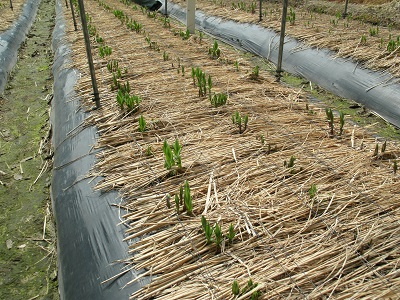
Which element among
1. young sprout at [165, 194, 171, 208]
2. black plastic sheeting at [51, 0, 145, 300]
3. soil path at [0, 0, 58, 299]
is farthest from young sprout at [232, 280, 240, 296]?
soil path at [0, 0, 58, 299]

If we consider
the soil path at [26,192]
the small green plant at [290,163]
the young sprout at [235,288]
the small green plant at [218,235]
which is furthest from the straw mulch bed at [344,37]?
the soil path at [26,192]

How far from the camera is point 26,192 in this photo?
339 cm

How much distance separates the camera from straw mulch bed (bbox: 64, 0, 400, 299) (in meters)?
1.74

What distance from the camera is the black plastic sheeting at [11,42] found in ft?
20.3

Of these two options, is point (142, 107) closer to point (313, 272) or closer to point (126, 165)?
point (126, 165)

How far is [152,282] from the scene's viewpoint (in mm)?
1764

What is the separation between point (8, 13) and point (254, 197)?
10.9 m

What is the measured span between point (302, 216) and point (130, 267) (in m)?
1.00

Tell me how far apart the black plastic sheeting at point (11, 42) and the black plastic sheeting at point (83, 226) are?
10.2 ft

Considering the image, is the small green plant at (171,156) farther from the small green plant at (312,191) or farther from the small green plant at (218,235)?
the small green plant at (312,191)

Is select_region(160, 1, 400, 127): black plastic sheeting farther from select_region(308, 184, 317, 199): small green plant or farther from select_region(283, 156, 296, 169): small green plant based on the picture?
select_region(308, 184, 317, 199): small green plant

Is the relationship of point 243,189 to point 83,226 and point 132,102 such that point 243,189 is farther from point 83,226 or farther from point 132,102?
point 132,102

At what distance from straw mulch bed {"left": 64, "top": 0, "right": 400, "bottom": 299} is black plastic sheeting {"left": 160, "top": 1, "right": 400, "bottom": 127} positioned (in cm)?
108

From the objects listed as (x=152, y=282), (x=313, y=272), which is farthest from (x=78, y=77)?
(x=313, y=272)
